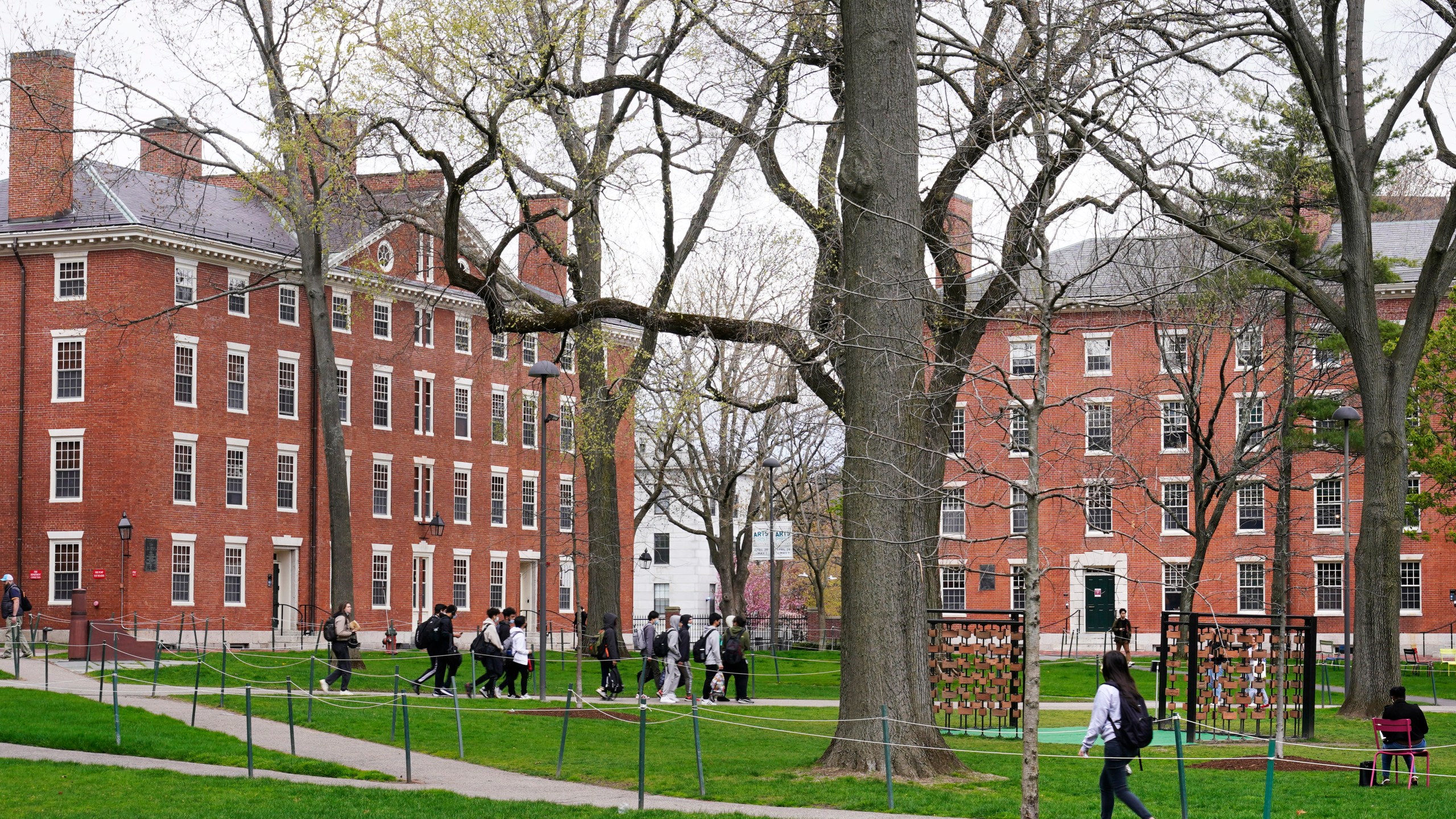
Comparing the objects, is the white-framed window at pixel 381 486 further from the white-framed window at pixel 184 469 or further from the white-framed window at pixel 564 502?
the white-framed window at pixel 184 469

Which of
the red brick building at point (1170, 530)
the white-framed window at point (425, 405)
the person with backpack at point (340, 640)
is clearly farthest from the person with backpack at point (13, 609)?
the red brick building at point (1170, 530)

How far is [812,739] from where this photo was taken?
76.0 feet

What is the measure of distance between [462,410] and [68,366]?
54.1 ft

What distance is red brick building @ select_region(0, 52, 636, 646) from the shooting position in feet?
157

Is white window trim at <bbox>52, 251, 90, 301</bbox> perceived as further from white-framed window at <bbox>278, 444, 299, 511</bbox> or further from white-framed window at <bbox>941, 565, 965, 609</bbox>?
white-framed window at <bbox>941, 565, 965, 609</bbox>

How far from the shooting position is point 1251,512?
63.3 meters

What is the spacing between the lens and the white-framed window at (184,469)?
49.1 m

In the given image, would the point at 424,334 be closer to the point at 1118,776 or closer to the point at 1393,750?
the point at 1393,750

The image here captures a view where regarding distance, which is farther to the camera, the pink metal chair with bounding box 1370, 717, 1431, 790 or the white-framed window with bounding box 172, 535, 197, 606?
the white-framed window with bounding box 172, 535, 197, 606

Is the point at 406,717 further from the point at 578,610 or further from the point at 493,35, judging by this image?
the point at 578,610

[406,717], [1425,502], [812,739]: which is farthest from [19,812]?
[1425,502]

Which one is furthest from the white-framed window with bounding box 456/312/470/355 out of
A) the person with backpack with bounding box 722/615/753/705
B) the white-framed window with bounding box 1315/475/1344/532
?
the person with backpack with bounding box 722/615/753/705

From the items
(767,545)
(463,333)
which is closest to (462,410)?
(463,333)

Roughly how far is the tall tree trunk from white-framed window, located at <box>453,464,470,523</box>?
4399 centimetres
